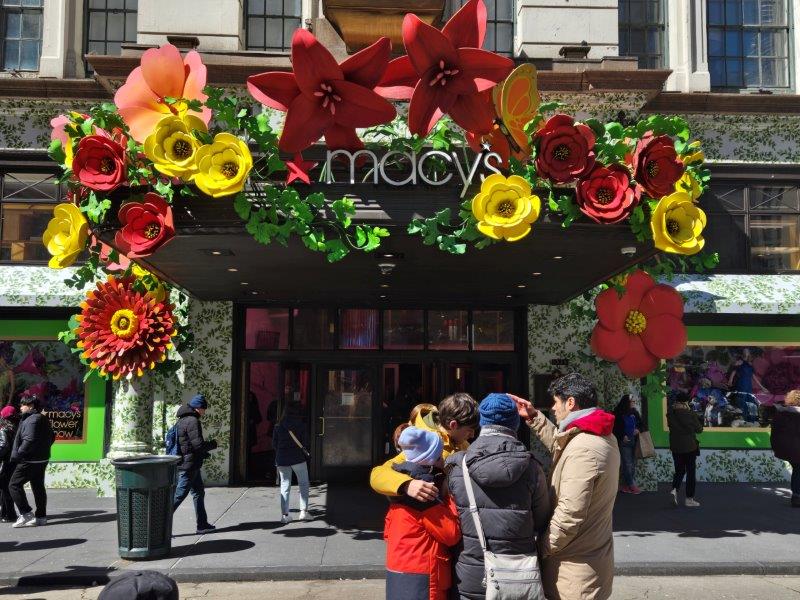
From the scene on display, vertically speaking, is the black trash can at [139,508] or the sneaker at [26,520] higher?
the black trash can at [139,508]

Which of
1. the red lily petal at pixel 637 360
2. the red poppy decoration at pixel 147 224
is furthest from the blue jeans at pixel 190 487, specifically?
the red lily petal at pixel 637 360

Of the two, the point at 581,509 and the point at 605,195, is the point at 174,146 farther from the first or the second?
the point at 581,509

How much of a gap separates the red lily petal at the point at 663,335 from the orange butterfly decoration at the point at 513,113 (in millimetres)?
3775

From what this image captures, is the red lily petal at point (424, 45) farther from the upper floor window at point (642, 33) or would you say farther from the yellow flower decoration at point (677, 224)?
the upper floor window at point (642, 33)

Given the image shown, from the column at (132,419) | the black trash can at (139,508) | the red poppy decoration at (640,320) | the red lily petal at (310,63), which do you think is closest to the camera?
the red lily petal at (310,63)

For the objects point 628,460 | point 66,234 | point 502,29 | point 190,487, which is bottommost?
point 628,460

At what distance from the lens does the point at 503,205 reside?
7703 mm

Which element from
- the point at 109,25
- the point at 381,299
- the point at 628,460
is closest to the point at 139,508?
the point at 381,299

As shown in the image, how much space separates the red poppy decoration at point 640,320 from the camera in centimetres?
1051

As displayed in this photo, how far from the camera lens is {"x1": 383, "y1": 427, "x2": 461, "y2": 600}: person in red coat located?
395 centimetres

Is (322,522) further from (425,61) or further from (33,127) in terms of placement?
(33,127)

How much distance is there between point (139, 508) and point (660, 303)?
725cm

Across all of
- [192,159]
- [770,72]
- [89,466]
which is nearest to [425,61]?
[192,159]

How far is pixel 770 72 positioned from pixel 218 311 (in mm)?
11979
